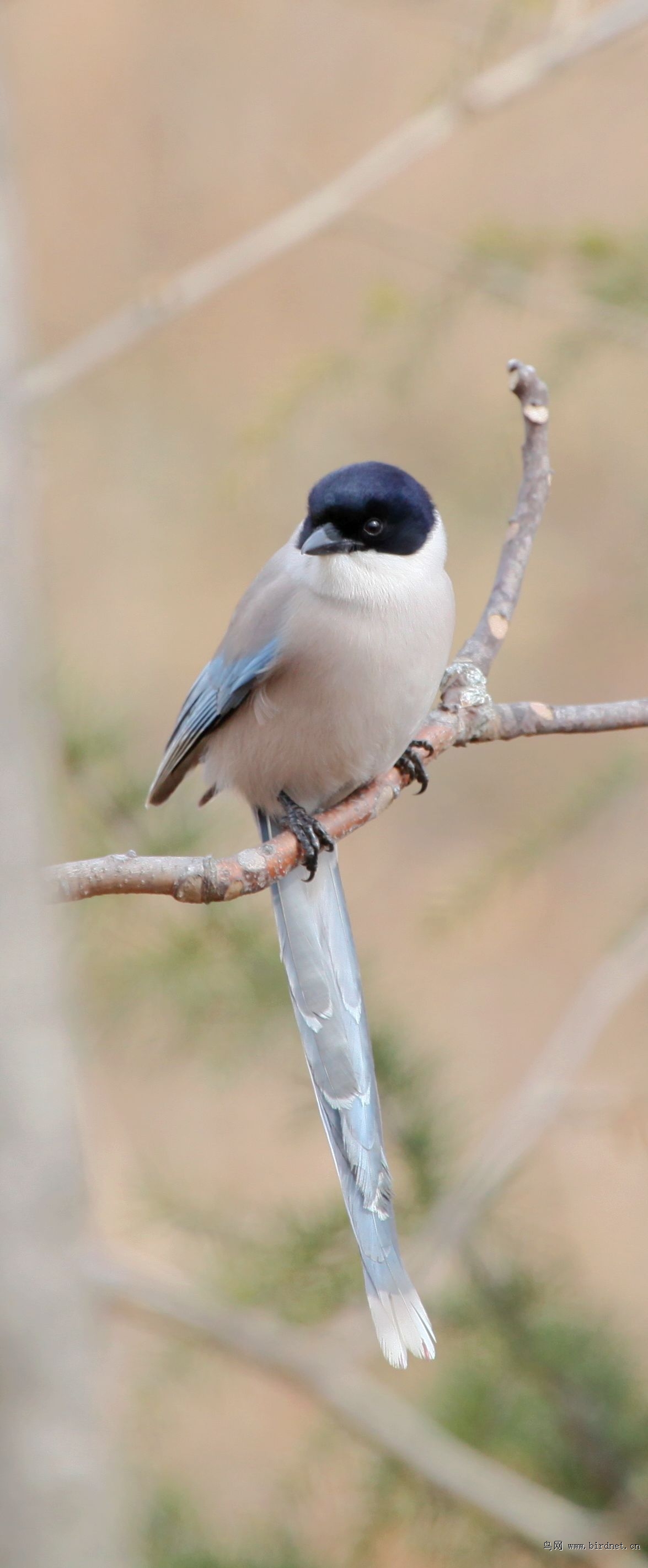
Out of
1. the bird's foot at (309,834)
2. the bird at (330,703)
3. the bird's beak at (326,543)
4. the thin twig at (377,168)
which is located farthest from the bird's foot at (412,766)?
the thin twig at (377,168)

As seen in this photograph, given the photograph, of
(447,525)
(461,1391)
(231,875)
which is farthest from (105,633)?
(231,875)

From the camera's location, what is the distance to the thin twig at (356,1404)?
1839mm

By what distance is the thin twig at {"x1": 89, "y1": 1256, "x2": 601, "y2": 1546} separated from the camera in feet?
6.03

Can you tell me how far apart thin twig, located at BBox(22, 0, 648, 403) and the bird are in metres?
0.36

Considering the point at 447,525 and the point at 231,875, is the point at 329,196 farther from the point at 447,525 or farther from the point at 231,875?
the point at 231,875

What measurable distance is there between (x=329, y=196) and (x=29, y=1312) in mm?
1896

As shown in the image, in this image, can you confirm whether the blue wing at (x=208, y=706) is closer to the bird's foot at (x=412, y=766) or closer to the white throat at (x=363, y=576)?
the white throat at (x=363, y=576)

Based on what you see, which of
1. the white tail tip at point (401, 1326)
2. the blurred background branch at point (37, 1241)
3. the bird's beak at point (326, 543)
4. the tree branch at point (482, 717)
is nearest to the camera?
the blurred background branch at point (37, 1241)

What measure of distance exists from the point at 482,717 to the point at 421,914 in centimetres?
84

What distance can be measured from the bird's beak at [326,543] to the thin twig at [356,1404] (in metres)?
0.98

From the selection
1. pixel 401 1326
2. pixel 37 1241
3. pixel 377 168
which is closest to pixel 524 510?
pixel 377 168

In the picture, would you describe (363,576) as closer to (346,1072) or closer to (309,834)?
(309,834)

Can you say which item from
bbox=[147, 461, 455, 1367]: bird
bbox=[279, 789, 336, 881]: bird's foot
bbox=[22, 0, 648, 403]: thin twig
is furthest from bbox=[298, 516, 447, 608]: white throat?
bbox=[22, 0, 648, 403]: thin twig

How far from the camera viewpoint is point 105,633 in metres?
5.32
